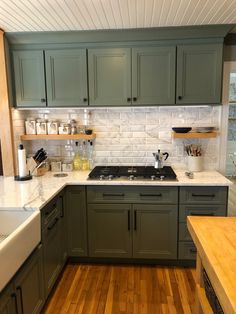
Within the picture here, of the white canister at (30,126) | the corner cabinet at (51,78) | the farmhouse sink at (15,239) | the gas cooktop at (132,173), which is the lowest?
the farmhouse sink at (15,239)

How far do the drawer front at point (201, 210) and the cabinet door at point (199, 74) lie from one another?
3.50ft

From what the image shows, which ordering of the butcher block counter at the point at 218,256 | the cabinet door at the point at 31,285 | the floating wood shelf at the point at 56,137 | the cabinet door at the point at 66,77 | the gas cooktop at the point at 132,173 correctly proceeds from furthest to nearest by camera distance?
the floating wood shelf at the point at 56,137 → the cabinet door at the point at 66,77 → the gas cooktop at the point at 132,173 → the cabinet door at the point at 31,285 → the butcher block counter at the point at 218,256

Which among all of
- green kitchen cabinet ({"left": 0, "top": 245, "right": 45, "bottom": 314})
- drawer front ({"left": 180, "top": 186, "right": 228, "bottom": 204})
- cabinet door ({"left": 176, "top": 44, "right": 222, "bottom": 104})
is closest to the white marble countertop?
drawer front ({"left": 180, "top": 186, "right": 228, "bottom": 204})

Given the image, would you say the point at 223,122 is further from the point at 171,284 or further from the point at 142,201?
the point at 171,284

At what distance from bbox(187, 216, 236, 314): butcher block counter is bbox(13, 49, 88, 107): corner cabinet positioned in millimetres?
1848

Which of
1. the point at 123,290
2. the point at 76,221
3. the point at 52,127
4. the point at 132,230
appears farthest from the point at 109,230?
the point at 52,127

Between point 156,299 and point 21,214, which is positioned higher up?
point 21,214

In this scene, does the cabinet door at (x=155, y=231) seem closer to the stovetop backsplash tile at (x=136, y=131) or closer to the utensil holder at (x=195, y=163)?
the utensil holder at (x=195, y=163)

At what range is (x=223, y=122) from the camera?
3029mm

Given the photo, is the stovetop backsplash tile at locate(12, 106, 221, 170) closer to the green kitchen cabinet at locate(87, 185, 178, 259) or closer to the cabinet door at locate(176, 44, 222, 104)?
the cabinet door at locate(176, 44, 222, 104)

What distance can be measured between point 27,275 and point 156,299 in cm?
116

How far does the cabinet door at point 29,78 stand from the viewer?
112 inches

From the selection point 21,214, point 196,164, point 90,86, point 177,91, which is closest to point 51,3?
point 90,86

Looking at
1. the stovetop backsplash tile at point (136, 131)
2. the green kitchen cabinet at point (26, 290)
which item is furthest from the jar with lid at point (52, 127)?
the green kitchen cabinet at point (26, 290)
